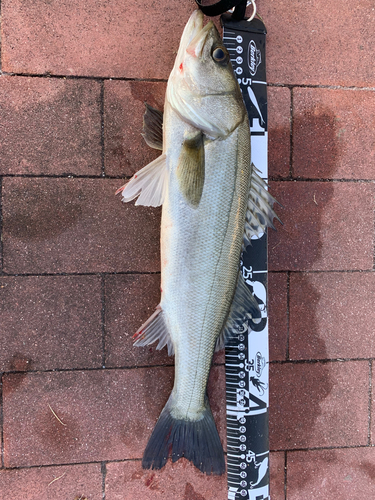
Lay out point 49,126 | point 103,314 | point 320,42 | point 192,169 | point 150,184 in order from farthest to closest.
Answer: point 320,42, point 103,314, point 49,126, point 150,184, point 192,169

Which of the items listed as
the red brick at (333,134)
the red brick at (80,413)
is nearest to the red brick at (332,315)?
the red brick at (333,134)

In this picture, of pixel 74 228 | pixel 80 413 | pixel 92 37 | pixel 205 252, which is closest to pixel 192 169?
pixel 205 252

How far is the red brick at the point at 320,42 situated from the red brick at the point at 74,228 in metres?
1.86

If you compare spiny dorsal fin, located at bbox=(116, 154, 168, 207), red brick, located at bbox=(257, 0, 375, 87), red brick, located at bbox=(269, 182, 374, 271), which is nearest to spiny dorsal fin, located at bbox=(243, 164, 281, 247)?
red brick, located at bbox=(269, 182, 374, 271)

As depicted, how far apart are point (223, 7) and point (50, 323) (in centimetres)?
301

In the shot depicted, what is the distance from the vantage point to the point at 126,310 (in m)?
2.85

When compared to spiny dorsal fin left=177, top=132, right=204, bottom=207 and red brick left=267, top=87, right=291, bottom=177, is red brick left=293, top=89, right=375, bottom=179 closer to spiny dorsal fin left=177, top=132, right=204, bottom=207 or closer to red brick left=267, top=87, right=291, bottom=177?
red brick left=267, top=87, right=291, bottom=177

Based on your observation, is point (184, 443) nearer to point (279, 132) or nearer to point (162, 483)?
point (162, 483)

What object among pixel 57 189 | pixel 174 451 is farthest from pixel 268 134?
pixel 174 451

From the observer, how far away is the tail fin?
250cm

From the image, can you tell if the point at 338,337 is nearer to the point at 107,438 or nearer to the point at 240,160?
the point at 240,160

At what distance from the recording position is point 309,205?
304cm

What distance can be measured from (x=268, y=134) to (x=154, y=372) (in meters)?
2.44

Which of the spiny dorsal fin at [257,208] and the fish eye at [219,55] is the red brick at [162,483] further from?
the fish eye at [219,55]
